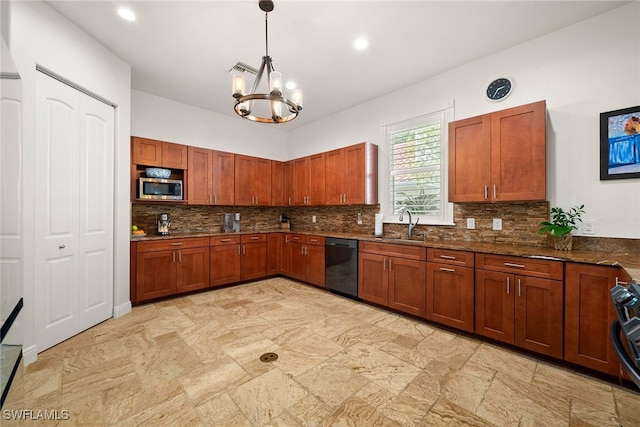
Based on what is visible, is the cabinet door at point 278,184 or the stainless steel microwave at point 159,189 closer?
the stainless steel microwave at point 159,189

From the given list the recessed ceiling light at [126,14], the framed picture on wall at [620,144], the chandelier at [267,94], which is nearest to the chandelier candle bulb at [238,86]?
the chandelier at [267,94]

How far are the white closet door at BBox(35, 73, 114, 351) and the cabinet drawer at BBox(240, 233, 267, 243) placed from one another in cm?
188

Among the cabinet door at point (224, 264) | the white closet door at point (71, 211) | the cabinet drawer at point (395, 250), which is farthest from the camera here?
the cabinet door at point (224, 264)

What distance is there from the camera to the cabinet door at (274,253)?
4945mm

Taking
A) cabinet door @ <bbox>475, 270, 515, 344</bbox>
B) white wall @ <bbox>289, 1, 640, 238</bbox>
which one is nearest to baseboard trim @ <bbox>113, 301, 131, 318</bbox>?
cabinet door @ <bbox>475, 270, 515, 344</bbox>

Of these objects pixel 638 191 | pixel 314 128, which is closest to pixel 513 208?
pixel 638 191

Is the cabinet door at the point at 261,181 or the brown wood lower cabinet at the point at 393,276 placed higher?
the cabinet door at the point at 261,181

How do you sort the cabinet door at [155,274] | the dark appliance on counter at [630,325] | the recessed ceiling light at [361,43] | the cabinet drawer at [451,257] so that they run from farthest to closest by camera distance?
the cabinet door at [155,274] → the recessed ceiling light at [361,43] → the cabinet drawer at [451,257] → the dark appliance on counter at [630,325]

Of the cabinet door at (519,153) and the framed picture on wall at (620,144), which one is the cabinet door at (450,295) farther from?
the framed picture on wall at (620,144)

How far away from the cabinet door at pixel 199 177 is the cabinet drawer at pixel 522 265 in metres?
4.06

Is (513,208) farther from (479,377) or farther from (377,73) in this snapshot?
(377,73)

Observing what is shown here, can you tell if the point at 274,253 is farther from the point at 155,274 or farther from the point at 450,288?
the point at 450,288

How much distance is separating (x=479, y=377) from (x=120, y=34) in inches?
183

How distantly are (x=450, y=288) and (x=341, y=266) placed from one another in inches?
62.3
